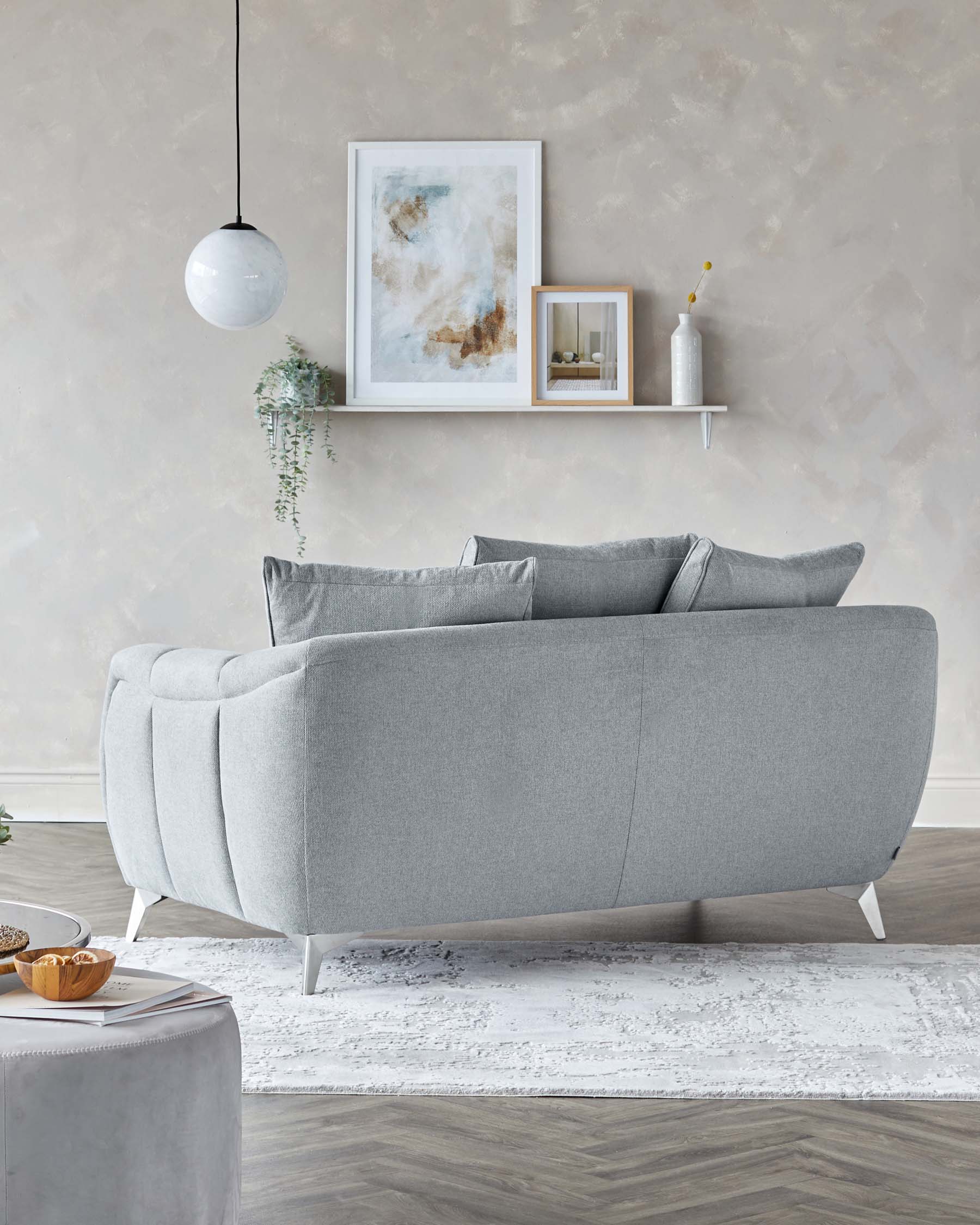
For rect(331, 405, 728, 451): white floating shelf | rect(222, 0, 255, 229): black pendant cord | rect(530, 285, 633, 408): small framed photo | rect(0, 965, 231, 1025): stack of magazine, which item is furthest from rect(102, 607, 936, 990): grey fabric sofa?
rect(222, 0, 255, 229): black pendant cord

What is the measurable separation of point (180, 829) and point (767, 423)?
9.85 ft

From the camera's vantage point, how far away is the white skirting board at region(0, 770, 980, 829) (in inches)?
195

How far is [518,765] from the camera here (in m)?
2.85

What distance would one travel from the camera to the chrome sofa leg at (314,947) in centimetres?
277

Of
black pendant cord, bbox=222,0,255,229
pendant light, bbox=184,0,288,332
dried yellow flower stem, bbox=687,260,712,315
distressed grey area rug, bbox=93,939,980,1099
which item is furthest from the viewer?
dried yellow flower stem, bbox=687,260,712,315

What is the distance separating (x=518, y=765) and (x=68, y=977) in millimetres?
1435

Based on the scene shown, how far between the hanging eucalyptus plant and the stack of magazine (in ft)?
11.4

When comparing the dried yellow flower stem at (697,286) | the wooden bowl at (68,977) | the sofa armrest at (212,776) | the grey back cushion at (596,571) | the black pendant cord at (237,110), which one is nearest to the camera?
the wooden bowl at (68,977)

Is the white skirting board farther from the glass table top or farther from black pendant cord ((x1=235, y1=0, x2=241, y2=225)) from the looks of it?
the glass table top

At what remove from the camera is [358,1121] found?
83.5 inches

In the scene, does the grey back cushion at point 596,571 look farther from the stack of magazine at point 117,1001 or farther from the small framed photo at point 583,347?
the small framed photo at point 583,347

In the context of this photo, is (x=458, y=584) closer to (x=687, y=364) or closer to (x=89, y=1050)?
(x=89, y=1050)

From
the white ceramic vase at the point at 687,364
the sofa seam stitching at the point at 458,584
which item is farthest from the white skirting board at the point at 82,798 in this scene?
the sofa seam stitching at the point at 458,584

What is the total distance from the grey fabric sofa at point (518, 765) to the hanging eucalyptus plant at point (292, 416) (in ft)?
6.08
